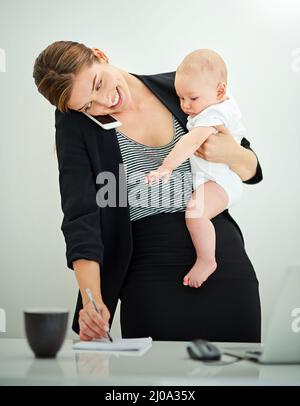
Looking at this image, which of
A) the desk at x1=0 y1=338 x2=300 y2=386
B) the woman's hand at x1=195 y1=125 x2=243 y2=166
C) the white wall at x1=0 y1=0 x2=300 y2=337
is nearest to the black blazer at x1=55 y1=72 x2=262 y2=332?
the woman's hand at x1=195 y1=125 x2=243 y2=166

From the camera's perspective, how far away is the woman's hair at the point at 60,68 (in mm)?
1475

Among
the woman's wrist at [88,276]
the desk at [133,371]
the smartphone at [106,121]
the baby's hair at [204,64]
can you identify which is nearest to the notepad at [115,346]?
the desk at [133,371]

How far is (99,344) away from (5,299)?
1533 mm

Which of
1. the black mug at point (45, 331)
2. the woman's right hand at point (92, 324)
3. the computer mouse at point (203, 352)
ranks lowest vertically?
the woman's right hand at point (92, 324)

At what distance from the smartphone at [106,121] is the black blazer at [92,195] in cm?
1

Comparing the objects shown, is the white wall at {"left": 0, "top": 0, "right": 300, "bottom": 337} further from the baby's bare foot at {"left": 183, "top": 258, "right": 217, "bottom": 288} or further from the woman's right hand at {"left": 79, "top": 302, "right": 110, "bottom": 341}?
the woman's right hand at {"left": 79, "top": 302, "right": 110, "bottom": 341}

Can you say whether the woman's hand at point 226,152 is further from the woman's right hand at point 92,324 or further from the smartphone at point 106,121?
the woman's right hand at point 92,324

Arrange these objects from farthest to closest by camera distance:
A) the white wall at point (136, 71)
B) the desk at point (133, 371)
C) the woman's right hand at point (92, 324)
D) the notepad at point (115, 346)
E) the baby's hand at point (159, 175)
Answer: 1. the white wall at point (136, 71)
2. the baby's hand at point (159, 175)
3. the woman's right hand at point (92, 324)
4. the notepad at point (115, 346)
5. the desk at point (133, 371)

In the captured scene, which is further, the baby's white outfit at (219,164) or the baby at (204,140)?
the baby's white outfit at (219,164)

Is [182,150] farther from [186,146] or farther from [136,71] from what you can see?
[136,71]

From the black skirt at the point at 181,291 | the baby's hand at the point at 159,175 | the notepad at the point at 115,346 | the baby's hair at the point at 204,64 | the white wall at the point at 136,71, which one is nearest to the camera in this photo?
the notepad at the point at 115,346

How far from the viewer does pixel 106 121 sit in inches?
61.3

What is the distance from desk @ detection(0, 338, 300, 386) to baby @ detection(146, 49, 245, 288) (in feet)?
1.75

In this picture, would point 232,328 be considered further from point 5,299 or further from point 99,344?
point 5,299
